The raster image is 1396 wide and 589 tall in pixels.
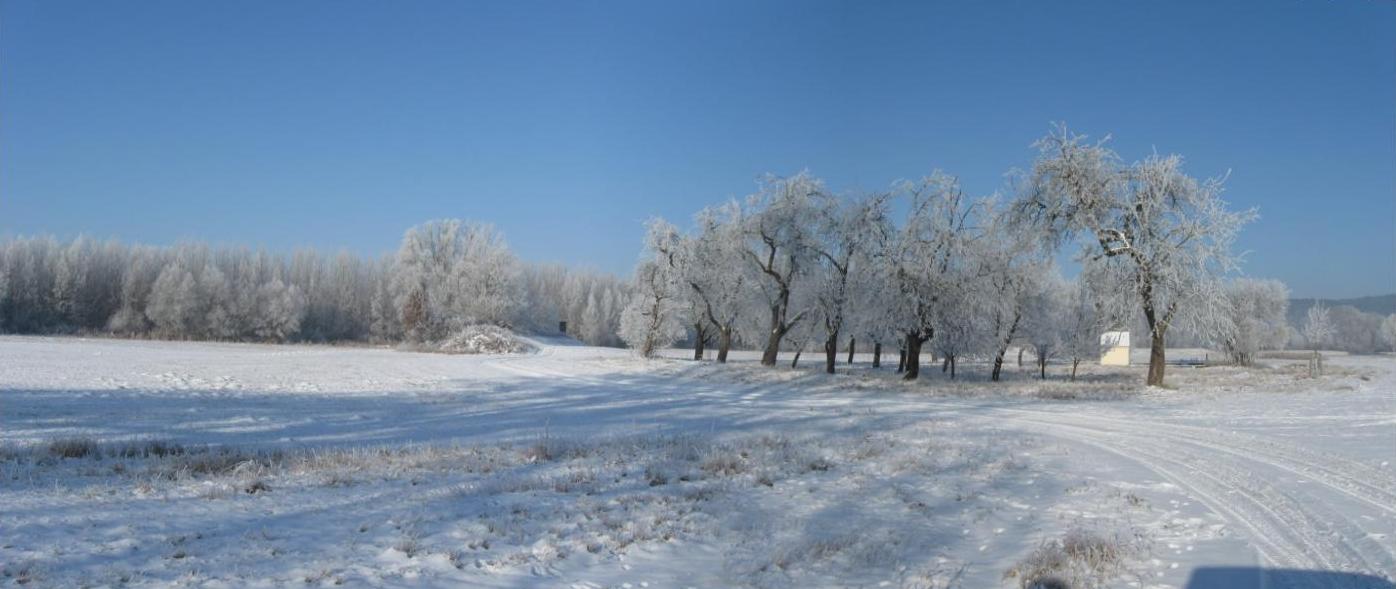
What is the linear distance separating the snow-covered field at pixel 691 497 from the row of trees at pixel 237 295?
2258 inches

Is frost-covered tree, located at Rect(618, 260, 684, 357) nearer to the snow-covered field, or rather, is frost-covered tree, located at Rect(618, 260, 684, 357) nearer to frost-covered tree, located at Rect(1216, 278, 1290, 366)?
the snow-covered field

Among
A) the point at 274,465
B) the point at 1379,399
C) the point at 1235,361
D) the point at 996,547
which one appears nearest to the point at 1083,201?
the point at 1379,399

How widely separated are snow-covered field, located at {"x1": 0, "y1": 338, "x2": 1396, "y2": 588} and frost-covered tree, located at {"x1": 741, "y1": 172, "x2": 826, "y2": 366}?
66.9ft

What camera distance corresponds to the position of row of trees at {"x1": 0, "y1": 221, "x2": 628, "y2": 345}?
77.8m

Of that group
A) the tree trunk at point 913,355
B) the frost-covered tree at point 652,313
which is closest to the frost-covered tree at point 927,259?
the tree trunk at point 913,355

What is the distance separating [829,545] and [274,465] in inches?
314

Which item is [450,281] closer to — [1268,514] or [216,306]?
[216,306]

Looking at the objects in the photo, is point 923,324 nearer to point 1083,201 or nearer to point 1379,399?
point 1083,201

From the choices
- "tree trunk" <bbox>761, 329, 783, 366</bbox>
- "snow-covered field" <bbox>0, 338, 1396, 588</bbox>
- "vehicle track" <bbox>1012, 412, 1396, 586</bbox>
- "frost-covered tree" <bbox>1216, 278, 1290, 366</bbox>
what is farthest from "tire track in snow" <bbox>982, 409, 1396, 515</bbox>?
"frost-covered tree" <bbox>1216, 278, 1290, 366</bbox>

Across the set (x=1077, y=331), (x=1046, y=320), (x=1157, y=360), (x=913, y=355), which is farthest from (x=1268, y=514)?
(x=1077, y=331)

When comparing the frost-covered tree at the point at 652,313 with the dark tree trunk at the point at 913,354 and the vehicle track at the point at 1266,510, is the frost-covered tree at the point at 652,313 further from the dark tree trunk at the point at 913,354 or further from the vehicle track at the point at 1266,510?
the vehicle track at the point at 1266,510

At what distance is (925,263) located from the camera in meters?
33.0

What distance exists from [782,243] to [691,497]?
3155cm

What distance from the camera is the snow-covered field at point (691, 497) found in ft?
22.7
